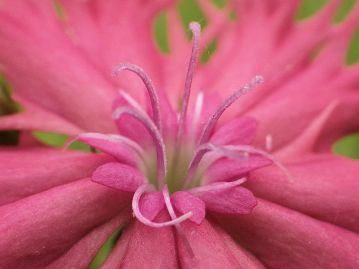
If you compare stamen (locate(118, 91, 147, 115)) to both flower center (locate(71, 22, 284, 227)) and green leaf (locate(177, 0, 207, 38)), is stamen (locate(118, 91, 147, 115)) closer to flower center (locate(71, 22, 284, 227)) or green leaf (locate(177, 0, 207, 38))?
→ flower center (locate(71, 22, 284, 227))

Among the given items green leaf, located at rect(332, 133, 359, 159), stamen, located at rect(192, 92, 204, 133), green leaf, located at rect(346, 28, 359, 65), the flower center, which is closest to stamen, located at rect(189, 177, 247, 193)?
the flower center

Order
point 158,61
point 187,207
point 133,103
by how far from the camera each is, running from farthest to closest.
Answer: point 158,61
point 133,103
point 187,207

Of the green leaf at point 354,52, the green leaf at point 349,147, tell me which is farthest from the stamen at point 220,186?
the green leaf at point 354,52

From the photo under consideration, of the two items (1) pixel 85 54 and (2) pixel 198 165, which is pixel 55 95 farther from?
(2) pixel 198 165

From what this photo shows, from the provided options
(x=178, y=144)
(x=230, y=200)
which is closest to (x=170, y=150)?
(x=178, y=144)

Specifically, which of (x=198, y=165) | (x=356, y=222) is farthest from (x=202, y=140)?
(x=356, y=222)

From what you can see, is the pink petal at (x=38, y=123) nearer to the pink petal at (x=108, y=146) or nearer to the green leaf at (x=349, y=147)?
the pink petal at (x=108, y=146)
